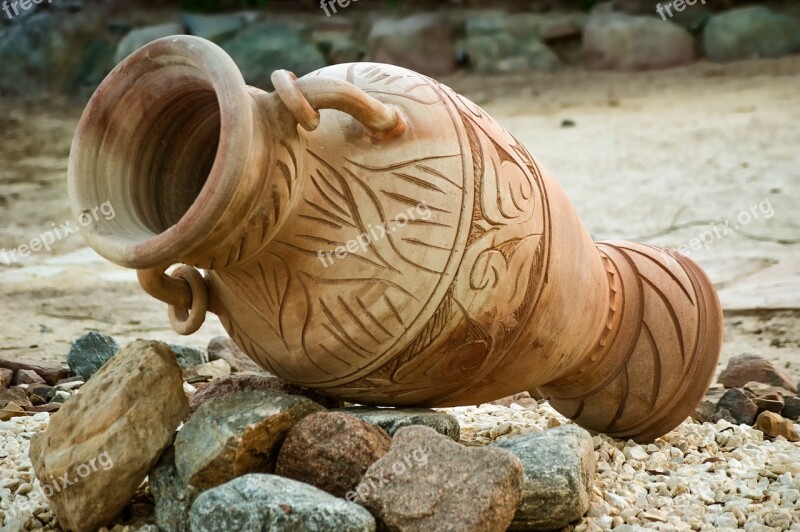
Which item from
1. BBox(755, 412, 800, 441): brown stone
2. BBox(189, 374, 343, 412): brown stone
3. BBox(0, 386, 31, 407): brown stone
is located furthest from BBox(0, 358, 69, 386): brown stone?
BBox(755, 412, 800, 441): brown stone

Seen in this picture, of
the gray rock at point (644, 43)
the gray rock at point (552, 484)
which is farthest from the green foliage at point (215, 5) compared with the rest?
the gray rock at point (552, 484)

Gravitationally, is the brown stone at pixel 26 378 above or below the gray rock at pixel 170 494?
below

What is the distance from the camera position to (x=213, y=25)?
9773mm

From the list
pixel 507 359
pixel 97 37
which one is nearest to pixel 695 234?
pixel 507 359

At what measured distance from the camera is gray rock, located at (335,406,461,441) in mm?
2398

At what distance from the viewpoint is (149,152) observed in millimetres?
2373

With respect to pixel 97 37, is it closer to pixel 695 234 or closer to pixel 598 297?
pixel 695 234

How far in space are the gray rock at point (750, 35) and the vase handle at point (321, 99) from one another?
24.4ft

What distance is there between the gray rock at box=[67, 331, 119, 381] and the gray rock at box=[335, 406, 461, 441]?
1437mm

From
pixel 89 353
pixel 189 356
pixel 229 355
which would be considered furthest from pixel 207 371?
pixel 89 353

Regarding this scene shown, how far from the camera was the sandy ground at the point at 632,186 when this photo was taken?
479 cm

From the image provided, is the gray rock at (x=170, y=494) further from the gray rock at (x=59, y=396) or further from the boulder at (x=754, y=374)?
the boulder at (x=754, y=374)

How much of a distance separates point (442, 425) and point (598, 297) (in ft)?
1.81
